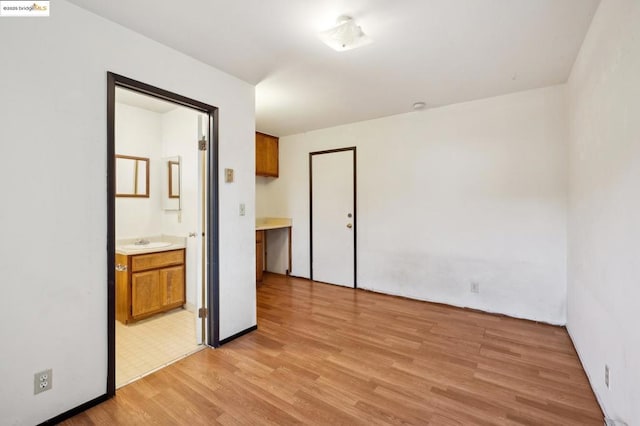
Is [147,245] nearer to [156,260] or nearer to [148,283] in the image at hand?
[156,260]

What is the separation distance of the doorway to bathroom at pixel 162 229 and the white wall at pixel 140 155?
0.03 feet

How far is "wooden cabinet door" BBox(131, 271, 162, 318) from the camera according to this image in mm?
2992

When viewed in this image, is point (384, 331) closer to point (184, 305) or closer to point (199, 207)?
point (199, 207)

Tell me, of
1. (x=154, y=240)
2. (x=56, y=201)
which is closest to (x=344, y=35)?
(x=56, y=201)

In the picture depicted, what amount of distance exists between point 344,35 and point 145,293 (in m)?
3.13

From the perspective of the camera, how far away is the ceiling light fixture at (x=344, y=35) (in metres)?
1.84

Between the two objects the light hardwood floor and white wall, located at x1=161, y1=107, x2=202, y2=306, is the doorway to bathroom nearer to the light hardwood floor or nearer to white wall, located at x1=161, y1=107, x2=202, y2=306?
white wall, located at x1=161, y1=107, x2=202, y2=306

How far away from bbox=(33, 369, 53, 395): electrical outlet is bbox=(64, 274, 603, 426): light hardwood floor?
265 mm

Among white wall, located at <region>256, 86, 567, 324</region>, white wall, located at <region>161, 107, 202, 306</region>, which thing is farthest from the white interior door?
white wall, located at <region>161, 107, 202, 306</region>

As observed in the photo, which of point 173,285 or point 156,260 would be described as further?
point 173,285

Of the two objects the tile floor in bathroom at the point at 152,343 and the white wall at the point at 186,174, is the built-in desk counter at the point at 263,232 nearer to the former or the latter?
the white wall at the point at 186,174

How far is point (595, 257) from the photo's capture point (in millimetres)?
1881

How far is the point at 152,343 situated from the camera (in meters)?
2.62

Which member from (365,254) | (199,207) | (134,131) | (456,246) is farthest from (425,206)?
(134,131)
